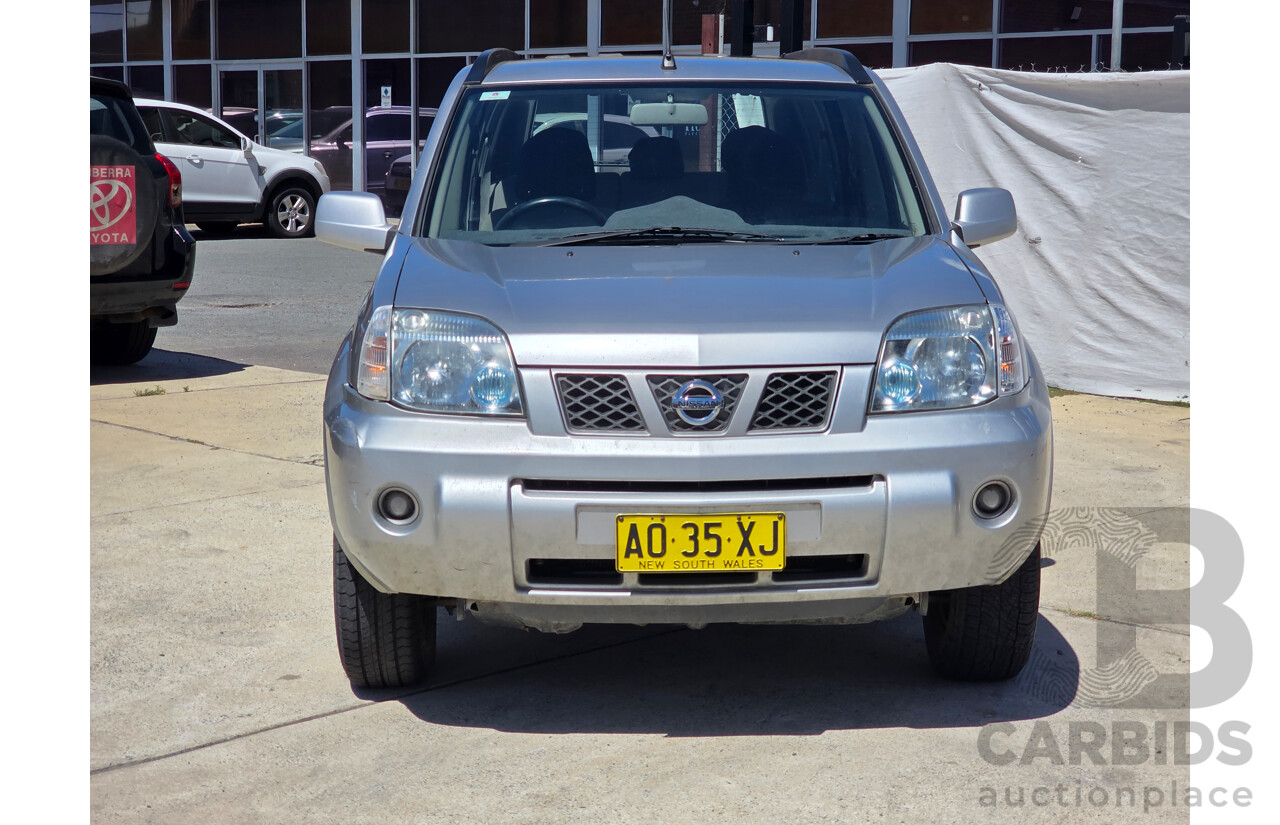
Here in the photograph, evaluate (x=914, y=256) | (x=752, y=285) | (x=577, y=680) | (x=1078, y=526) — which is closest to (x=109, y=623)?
(x=577, y=680)

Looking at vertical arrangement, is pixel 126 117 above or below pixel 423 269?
above

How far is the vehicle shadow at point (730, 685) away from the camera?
3697 mm

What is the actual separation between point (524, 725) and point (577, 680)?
1.18 feet

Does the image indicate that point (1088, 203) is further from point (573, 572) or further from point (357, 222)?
point (573, 572)

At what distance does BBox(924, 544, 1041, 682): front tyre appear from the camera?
146 inches

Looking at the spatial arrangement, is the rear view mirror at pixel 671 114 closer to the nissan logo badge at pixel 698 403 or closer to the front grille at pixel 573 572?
the nissan logo badge at pixel 698 403

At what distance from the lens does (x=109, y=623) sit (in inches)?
174

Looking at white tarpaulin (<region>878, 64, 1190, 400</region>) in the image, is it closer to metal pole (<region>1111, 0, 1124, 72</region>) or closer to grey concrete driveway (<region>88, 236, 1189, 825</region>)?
grey concrete driveway (<region>88, 236, 1189, 825</region>)

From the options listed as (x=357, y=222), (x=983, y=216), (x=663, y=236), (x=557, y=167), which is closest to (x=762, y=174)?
(x=663, y=236)

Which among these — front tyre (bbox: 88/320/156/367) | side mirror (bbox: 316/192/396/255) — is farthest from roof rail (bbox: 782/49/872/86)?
front tyre (bbox: 88/320/156/367)

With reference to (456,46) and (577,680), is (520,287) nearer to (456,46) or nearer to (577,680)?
(577,680)

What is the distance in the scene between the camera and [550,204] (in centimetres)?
433

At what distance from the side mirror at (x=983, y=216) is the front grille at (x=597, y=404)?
5.44ft

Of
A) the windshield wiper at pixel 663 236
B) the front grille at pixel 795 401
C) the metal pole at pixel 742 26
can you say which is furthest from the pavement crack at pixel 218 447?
the metal pole at pixel 742 26
